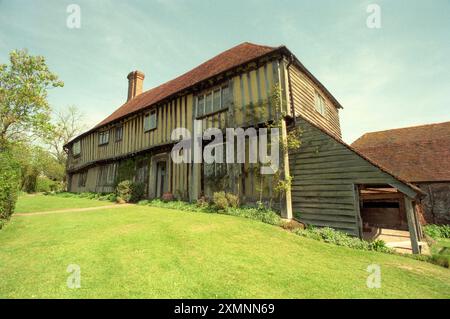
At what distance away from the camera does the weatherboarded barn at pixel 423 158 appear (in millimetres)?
11992

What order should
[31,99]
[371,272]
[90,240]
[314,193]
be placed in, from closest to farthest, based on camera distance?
1. [371,272]
2. [90,240]
3. [314,193]
4. [31,99]

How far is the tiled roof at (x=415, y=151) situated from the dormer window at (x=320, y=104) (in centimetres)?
591

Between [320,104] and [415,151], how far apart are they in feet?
24.1

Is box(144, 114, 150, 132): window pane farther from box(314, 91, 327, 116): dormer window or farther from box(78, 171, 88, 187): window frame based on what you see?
box(78, 171, 88, 187): window frame

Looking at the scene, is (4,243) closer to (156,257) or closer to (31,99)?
(156,257)

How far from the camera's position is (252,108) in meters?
9.43

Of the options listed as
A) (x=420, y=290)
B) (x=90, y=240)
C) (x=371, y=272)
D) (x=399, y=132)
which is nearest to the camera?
(x=420, y=290)

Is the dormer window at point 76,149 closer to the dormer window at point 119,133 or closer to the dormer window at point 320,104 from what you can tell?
the dormer window at point 119,133

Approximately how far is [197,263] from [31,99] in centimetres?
2148

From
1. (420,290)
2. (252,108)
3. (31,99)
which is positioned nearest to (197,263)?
(420,290)

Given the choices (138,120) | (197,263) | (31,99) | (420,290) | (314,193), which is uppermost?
(31,99)

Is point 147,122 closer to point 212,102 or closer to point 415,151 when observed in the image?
point 212,102

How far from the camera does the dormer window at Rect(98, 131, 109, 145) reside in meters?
17.9
